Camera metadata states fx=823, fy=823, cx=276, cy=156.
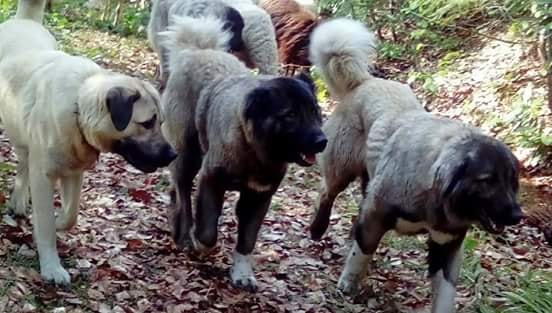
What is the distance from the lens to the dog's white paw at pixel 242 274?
5336 mm

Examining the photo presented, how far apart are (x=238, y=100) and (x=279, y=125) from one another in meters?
0.41

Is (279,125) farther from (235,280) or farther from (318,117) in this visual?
(235,280)

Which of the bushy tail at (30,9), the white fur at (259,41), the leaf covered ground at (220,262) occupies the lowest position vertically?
the leaf covered ground at (220,262)

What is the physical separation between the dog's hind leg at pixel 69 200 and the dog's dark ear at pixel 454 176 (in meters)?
2.14

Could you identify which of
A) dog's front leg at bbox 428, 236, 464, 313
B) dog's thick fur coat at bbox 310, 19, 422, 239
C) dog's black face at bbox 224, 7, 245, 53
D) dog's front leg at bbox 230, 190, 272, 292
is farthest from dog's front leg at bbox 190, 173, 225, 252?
dog's black face at bbox 224, 7, 245, 53

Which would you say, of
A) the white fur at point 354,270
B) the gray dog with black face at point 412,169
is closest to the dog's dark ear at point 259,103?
the gray dog with black face at point 412,169

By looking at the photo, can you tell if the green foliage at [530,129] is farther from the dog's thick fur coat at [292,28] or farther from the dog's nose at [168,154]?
the dog's nose at [168,154]

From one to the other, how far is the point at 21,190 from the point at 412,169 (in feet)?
8.42

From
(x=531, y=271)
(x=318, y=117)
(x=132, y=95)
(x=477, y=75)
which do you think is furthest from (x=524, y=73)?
(x=132, y=95)

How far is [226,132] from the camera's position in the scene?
507cm

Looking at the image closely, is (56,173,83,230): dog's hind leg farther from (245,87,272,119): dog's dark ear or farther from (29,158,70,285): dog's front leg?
(245,87,272,119): dog's dark ear

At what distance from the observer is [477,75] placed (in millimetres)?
11031

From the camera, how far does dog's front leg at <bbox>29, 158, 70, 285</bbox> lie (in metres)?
4.67

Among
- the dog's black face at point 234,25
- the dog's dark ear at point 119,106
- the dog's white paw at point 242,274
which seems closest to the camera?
the dog's dark ear at point 119,106
